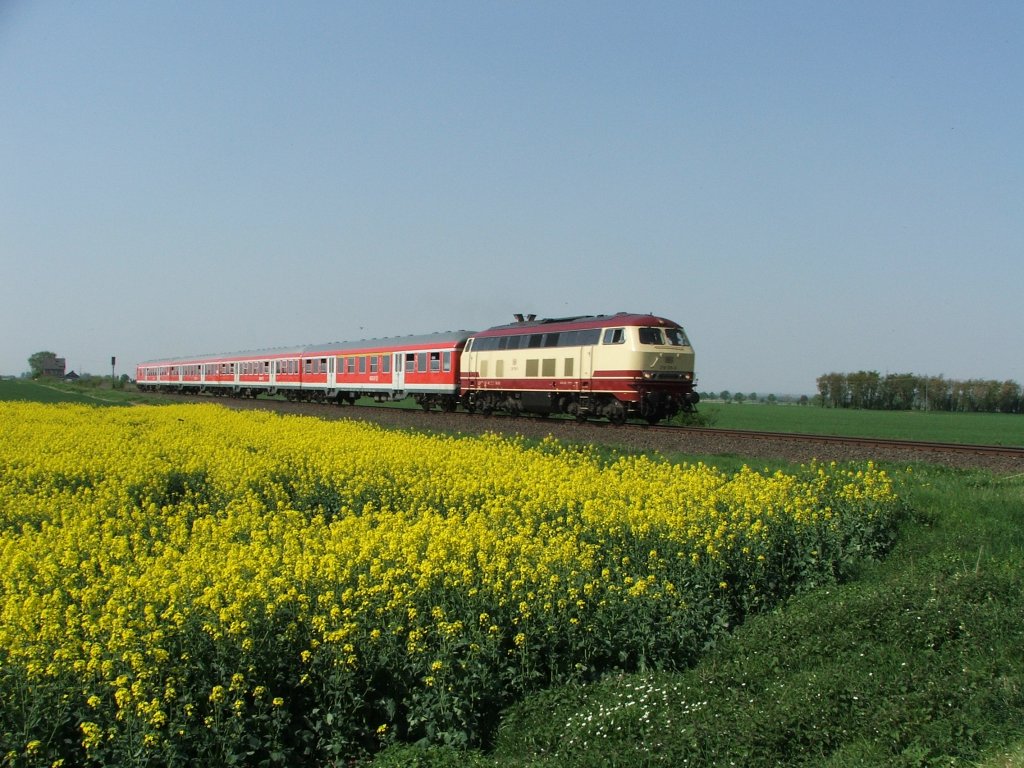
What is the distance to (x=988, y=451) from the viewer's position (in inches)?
689

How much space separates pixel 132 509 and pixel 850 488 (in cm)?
1001

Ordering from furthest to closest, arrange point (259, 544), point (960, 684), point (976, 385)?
1. point (976, 385)
2. point (259, 544)
3. point (960, 684)

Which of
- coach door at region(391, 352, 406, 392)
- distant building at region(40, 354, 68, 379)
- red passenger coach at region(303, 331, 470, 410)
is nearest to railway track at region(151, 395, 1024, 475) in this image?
red passenger coach at region(303, 331, 470, 410)

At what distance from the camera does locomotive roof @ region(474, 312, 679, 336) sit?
89.2ft

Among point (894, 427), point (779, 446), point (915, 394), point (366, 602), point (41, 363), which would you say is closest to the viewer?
point (366, 602)

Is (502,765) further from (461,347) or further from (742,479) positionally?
(461,347)

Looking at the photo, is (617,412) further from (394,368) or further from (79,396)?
(79,396)

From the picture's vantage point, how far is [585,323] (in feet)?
96.3

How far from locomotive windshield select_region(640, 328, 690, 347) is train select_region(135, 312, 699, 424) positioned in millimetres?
35

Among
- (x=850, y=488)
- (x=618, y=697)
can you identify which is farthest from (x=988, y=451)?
(x=618, y=697)

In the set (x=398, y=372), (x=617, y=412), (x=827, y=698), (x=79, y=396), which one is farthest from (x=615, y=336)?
(x=79, y=396)

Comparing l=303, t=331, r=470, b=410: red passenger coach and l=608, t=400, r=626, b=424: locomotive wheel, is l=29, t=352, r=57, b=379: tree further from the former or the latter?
l=608, t=400, r=626, b=424: locomotive wheel

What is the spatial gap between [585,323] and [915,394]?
7203 cm

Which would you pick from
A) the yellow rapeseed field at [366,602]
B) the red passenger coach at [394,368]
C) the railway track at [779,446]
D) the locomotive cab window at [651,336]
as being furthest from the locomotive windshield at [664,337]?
the yellow rapeseed field at [366,602]
